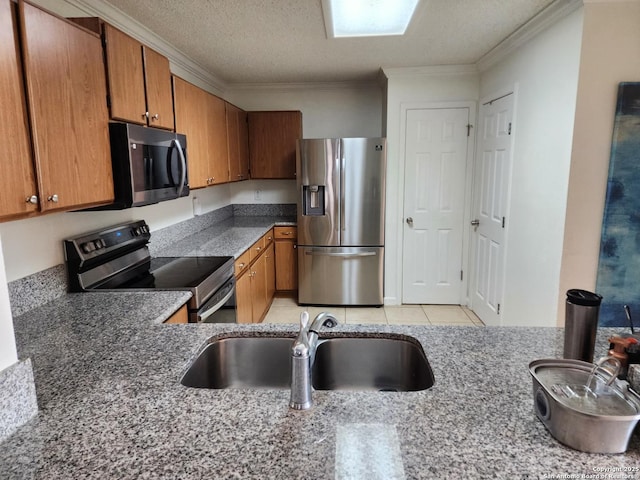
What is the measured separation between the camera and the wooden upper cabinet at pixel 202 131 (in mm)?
2655

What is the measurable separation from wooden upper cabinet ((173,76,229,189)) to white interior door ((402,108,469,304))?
1.81 metres

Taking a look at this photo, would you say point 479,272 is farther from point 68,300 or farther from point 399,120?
point 68,300

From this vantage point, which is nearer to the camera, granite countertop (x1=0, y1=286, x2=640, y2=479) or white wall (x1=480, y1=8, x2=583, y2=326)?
granite countertop (x1=0, y1=286, x2=640, y2=479)

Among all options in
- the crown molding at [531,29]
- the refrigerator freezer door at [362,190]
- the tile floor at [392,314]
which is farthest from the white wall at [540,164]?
the refrigerator freezer door at [362,190]

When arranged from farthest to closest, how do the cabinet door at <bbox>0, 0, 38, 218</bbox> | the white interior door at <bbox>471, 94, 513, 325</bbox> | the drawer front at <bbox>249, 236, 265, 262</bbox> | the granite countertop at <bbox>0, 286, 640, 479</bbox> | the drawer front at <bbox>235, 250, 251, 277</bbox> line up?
1. the drawer front at <bbox>249, 236, 265, 262</bbox>
2. the white interior door at <bbox>471, 94, 513, 325</bbox>
3. the drawer front at <bbox>235, 250, 251, 277</bbox>
4. the cabinet door at <bbox>0, 0, 38, 218</bbox>
5. the granite countertop at <bbox>0, 286, 640, 479</bbox>

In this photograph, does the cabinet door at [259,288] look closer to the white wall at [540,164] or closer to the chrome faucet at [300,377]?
the white wall at [540,164]

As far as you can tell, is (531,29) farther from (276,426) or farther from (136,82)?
(276,426)

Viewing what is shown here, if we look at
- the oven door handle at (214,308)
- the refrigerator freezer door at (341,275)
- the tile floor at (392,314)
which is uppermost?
the oven door handle at (214,308)

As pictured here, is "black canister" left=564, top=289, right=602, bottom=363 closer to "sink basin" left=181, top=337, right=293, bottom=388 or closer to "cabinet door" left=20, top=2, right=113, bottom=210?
"sink basin" left=181, top=337, right=293, bottom=388

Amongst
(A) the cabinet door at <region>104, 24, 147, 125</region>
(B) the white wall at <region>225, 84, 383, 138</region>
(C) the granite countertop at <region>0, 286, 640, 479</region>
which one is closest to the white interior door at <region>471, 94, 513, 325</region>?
(B) the white wall at <region>225, 84, 383, 138</region>

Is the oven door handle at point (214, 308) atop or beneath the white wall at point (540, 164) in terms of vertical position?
beneath

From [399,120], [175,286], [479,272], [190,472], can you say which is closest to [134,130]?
[175,286]

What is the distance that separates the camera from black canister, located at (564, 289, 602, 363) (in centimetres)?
107

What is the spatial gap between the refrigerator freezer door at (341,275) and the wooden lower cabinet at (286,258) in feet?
0.61
